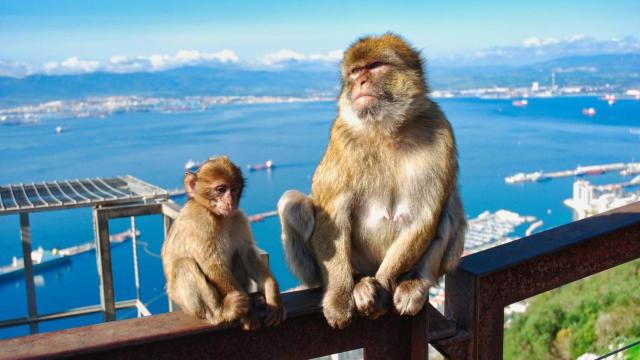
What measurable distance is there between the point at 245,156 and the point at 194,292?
55.2 meters

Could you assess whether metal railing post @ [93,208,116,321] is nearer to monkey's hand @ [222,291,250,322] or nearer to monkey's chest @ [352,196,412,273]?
monkey's chest @ [352,196,412,273]

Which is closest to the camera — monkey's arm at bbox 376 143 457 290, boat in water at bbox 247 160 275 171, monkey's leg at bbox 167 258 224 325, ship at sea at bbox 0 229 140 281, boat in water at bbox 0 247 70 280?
monkey's leg at bbox 167 258 224 325

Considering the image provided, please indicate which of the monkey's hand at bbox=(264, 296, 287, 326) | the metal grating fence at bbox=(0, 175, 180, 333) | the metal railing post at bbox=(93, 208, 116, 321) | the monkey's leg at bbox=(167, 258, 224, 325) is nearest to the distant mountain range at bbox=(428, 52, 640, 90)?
the metal grating fence at bbox=(0, 175, 180, 333)

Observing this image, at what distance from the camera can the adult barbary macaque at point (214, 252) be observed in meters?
2.05

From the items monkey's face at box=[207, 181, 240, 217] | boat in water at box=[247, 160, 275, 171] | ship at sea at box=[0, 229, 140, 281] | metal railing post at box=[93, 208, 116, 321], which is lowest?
ship at sea at box=[0, 229, 140, 281]

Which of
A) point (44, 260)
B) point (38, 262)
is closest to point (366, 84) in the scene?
point (38, 262)

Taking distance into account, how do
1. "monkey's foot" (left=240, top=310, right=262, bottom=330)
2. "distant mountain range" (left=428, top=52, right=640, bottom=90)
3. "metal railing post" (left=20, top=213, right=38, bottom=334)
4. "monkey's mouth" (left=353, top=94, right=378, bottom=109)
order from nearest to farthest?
1. "monkey's foot" (left=240, top=310, right=262, bottom=330)
2. "monkey's mouth" (left=353, top=94, right=378, bottom=109)
3. "metal railing post" (left=20, top=213, right=38, bottom=334)
4. "distant mountain range" (left=428, top=52, right=640, bottom=90)

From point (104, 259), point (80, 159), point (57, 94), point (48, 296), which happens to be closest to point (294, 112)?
point (57, 94)

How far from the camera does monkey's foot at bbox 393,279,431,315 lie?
1.75 m

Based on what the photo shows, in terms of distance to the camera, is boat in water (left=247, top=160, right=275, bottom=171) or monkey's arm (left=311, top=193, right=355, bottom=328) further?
boat in water (left=247, top=160, right=275, bottom=171)

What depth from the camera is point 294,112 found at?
91625 mm

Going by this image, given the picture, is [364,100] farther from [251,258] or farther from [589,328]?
[589,328]

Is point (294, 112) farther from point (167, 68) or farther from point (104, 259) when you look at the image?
point (104, 259)

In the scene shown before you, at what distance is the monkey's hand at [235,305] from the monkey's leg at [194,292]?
3cm
